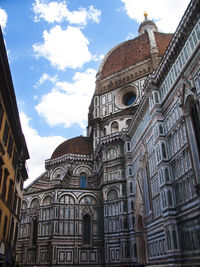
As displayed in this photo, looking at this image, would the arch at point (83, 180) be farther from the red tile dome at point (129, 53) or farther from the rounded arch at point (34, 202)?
the red tile dome at point (129, 53)

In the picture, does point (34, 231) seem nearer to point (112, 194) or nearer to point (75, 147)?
point (112, 194)

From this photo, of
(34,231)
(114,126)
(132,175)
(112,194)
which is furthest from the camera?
(114,126)

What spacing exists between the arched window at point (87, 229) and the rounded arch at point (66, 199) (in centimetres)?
244

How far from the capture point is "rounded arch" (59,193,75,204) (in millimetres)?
33094

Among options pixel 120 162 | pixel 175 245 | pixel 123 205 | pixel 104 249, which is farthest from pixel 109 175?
pixel 175 245

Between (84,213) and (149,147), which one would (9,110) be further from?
(84,213)

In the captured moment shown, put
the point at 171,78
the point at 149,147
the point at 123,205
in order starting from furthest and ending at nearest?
the point at 123,205 < the point at 149,147 < the point at 171,78

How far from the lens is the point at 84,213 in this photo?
3297cm

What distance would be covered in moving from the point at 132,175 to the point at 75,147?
13982 millimetres

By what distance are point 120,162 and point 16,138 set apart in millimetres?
15874

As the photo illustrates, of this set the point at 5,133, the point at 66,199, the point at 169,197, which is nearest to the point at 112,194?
the point at 66,199

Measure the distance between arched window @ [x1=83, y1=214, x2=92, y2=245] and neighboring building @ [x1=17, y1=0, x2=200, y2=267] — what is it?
0.06 metres

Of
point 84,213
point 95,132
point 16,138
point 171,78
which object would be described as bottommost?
point 84,213

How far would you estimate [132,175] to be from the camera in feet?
102
